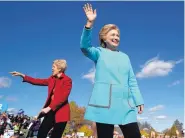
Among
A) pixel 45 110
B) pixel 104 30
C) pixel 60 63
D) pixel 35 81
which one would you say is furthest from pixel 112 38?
pixel 35 81

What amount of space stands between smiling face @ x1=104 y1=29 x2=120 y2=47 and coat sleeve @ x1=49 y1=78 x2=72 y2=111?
224 cm

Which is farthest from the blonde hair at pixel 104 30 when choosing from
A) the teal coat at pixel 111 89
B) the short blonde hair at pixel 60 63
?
the short blonde hair at pixel 60 63

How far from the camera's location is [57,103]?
22.1 ft

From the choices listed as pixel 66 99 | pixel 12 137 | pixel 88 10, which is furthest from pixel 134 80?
pixel 12 137

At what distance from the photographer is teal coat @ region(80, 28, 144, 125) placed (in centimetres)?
452

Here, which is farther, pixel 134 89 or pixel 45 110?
pixel 45 110

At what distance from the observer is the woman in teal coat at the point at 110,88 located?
4.51 metres

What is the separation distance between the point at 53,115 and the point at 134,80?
7.96ft

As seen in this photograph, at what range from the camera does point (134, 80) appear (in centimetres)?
499

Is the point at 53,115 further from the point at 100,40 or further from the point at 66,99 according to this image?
the point at 100,40

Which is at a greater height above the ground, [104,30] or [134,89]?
[104,30]

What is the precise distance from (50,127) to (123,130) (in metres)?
2.61

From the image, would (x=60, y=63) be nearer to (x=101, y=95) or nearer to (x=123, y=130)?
(x=101, y=95)

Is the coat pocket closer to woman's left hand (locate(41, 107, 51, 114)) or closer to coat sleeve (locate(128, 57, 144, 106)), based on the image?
coat sleeve (locate(128, 57, 144, 106))
